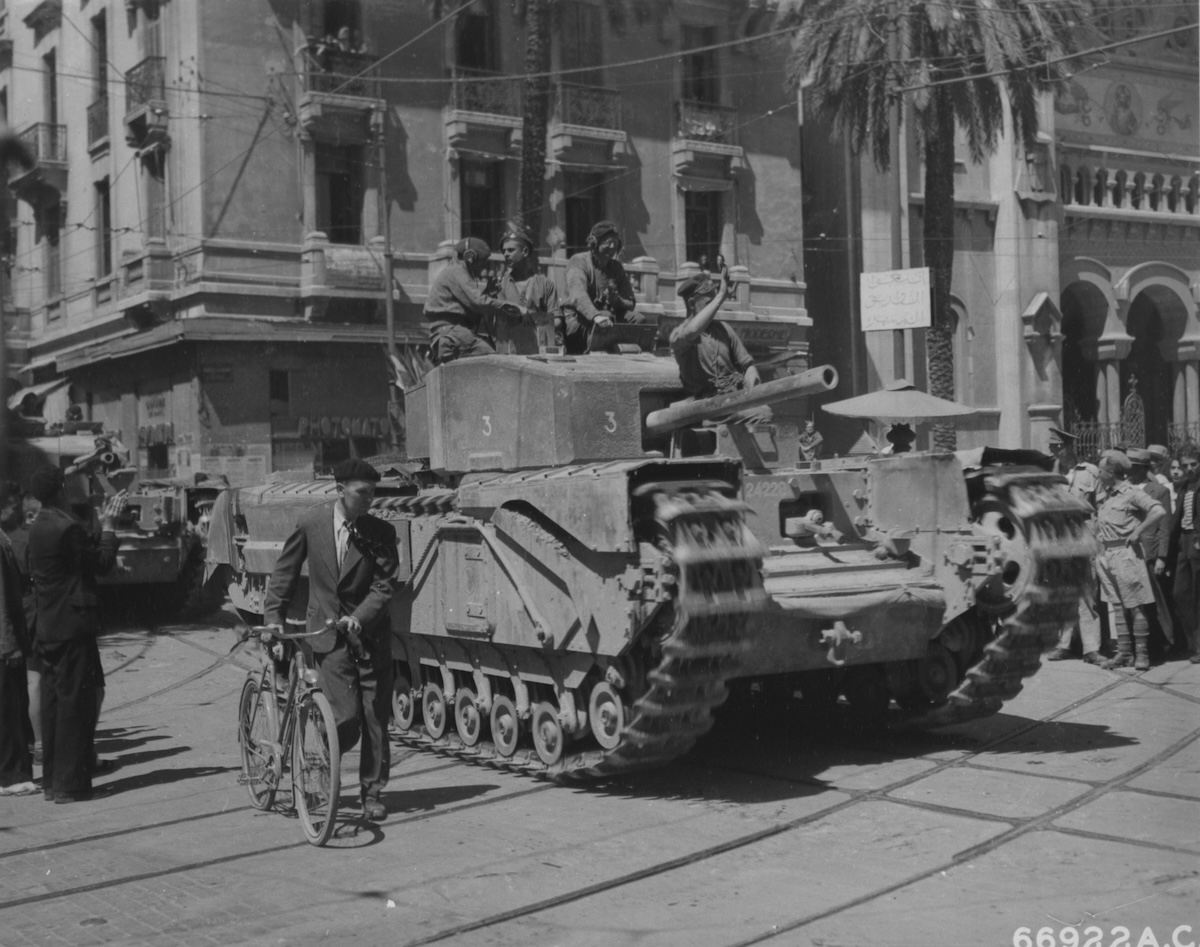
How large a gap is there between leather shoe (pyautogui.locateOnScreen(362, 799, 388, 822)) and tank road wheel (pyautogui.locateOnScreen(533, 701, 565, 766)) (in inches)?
53.4

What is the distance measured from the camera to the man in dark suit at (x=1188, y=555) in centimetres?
1330

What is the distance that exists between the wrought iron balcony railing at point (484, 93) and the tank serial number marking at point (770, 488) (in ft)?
67.9

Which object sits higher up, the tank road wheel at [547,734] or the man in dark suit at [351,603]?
the man in dark suit at [351,603]

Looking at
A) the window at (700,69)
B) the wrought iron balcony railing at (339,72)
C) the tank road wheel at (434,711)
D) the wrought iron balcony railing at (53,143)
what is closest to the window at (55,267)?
the wrought iron balcony railing at (53,143)

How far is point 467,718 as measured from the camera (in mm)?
10148

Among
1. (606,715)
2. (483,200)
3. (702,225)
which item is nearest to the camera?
(606,715)

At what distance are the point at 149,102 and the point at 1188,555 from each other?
67.5 ft

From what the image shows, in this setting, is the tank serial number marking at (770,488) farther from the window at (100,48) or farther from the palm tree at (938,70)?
the window at (100,48)

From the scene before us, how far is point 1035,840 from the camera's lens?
699 cm

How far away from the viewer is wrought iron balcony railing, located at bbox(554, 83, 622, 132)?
98.8 feet

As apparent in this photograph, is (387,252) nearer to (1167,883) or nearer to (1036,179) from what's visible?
(1036,179)

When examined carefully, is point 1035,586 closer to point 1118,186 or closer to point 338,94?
point 338,94

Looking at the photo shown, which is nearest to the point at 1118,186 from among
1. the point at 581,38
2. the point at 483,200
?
the point at 581,38

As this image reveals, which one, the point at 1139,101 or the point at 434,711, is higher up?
the point at 1139,101
